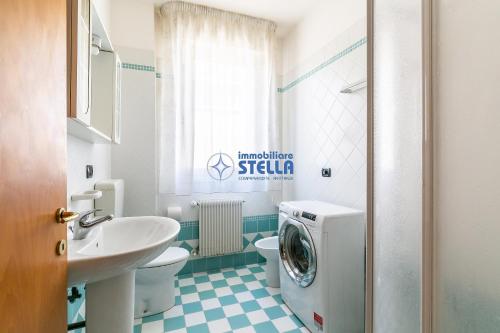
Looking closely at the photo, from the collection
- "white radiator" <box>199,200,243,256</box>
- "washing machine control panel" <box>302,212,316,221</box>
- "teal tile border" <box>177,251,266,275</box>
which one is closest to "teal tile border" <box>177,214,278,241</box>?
"white radiator" <box>199,200,243,256</box>

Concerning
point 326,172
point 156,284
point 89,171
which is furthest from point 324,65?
point 156,284

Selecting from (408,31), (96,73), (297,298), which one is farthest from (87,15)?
(297,298)

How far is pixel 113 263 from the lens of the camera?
31.1 inches

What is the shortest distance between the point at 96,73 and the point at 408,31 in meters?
1.70

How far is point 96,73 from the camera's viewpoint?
62.6 inches

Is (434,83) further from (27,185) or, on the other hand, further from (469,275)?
(27,185)

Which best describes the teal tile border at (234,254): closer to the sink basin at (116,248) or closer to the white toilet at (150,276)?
the white toilet at (150,276)

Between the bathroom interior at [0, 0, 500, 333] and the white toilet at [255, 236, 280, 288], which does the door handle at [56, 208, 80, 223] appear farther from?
the white toilet at [255, 236, 280, 288]

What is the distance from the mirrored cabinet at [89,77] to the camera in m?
0.93

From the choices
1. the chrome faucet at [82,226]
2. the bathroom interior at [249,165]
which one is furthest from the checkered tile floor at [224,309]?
the chrome faucet at [82,226]

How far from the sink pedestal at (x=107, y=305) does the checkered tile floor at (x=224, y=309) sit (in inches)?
30.5

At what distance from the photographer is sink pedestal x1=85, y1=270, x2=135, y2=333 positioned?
1.03m

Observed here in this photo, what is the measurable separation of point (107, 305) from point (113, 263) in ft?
1.31

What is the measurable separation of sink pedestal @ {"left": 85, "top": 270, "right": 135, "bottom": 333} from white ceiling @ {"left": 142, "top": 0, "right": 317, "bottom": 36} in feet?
8.01
